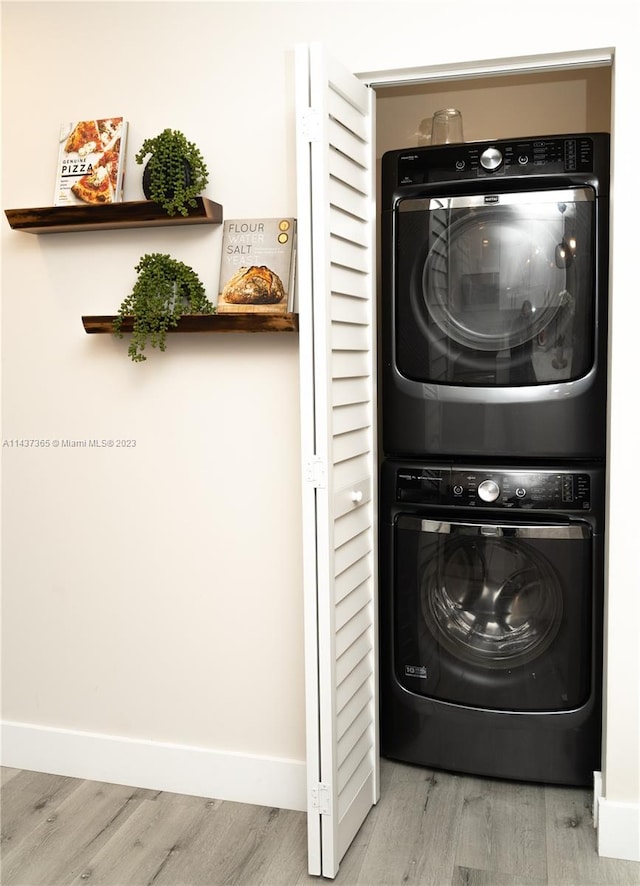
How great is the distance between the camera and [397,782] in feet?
8.52

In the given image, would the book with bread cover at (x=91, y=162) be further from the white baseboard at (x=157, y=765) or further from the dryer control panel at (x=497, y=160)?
the white baseboard at (x=157, y=765)

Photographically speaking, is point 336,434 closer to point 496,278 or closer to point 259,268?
point 259,268

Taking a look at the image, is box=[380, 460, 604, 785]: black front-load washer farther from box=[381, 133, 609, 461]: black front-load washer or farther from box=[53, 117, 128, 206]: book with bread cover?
box=[53, 117, 128, 206]: book with bread cover

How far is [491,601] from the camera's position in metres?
2.51

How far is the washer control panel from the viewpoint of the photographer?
2.39 meters

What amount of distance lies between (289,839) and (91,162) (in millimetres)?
2007

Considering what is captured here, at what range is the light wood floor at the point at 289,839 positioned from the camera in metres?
2.13

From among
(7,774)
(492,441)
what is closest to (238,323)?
(492,441)

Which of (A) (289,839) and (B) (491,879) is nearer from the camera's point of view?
(B) (491,879)

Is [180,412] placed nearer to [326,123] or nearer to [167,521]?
[167,521]

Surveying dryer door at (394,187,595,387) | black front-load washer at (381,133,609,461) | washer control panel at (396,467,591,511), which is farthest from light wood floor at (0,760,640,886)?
dryer door at (394,187,595,387)

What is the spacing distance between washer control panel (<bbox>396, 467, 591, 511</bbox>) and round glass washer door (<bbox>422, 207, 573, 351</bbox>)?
0.38 m

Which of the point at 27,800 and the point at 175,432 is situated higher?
the point at 175,432

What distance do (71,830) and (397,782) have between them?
38.3 inches
